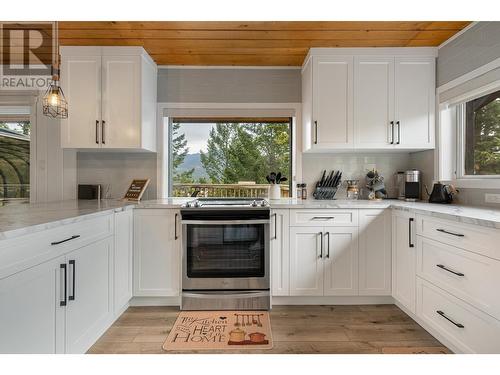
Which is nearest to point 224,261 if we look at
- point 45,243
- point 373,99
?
point 45,243

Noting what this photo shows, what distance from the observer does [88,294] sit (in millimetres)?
1780

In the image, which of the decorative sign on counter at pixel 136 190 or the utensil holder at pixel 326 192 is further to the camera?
the utensil holder at pixel 326 192

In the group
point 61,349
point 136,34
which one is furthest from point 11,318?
point 136,34

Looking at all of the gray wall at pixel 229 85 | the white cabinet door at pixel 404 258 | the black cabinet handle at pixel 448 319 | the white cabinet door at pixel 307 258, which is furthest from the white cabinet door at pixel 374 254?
the gray wall at pixel 229 85

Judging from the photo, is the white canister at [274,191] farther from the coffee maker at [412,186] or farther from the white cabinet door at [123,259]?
the white cabinet door at [123,259]

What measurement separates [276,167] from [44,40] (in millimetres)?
2523

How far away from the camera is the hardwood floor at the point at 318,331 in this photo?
1910 mm

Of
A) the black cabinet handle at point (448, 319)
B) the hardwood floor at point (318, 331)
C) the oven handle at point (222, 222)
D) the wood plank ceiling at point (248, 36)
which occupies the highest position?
the wood plank ceiling at point (248, 36)

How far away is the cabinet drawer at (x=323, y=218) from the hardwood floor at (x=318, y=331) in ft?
2.38

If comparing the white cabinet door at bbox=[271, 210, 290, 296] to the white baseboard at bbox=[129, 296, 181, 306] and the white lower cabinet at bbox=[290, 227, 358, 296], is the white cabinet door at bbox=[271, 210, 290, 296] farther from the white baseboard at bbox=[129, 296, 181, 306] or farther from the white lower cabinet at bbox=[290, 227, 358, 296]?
the white baseboard at bbox=[129, 296, 181, 306]

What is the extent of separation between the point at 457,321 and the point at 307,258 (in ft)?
3.55

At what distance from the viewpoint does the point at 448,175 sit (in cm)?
268

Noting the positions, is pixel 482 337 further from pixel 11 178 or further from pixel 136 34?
pixel 11 178

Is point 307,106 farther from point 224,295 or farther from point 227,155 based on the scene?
point 224,295
